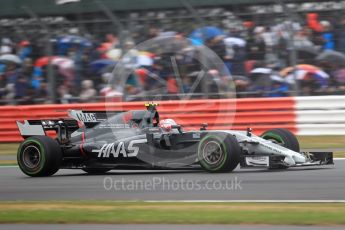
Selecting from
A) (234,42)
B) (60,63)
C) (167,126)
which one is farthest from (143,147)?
(60,63)

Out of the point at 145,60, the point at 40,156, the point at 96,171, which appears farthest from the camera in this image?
the point at 145,60

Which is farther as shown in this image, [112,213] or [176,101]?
[176,101]

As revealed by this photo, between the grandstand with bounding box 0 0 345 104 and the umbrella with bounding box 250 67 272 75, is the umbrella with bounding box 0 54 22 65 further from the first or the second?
the umbrella with bounding box 250 67 272 75

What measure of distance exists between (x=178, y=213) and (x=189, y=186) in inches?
83.3

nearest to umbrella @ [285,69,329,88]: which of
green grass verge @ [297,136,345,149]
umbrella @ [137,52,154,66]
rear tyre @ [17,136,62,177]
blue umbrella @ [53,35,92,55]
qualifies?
green grass verge @ [297,136,345,149]

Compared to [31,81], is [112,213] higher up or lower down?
lower down

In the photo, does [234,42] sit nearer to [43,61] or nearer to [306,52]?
[306,52]

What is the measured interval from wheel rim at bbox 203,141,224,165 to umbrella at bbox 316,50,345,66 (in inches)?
237

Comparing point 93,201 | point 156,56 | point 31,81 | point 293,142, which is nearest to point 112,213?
point 93,201

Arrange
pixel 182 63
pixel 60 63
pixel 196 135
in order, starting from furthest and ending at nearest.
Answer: pixel 60 63
pixel 182 63
pixel 196 135

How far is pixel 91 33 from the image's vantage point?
676 inches

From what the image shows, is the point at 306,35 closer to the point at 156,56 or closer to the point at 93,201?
the point at 156,56

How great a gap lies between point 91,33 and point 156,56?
1.84 meters

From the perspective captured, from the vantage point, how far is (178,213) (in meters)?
7.24
